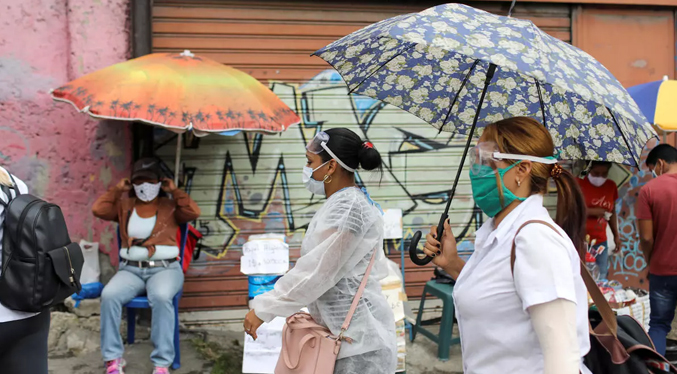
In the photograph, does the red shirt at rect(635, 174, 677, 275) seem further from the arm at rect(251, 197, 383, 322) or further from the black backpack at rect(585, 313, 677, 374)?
the arm at rect(251, 197, 383, 322)

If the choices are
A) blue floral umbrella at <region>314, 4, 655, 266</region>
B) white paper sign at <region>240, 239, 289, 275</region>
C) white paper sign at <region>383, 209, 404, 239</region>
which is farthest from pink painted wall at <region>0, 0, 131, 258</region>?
blue floral umbrella at <region>314, 4, 655, 266</region>

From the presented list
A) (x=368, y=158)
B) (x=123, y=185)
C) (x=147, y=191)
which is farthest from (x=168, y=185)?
(x=368, y=158)

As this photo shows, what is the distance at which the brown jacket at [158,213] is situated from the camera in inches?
201

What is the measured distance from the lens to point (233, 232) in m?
6.00

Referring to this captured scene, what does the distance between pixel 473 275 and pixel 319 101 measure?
4.38 m

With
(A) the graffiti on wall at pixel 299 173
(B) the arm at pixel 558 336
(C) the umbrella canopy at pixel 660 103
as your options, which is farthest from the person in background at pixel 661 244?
(B) the arm at pixel 558 336

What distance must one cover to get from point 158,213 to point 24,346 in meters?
2.51

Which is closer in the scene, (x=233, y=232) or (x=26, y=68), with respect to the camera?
(x=26, y=68)

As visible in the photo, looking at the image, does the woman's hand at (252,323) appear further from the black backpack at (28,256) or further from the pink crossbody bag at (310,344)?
the black backpack at (28,256)

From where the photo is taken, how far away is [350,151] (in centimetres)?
286

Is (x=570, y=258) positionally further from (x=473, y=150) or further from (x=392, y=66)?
(x=392, y=66)

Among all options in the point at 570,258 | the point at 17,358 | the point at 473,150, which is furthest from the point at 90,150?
the point at 570,258

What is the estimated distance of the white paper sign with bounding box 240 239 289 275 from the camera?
4.82 m

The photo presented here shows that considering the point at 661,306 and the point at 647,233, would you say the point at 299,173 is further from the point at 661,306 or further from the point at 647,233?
the point at 661,306
